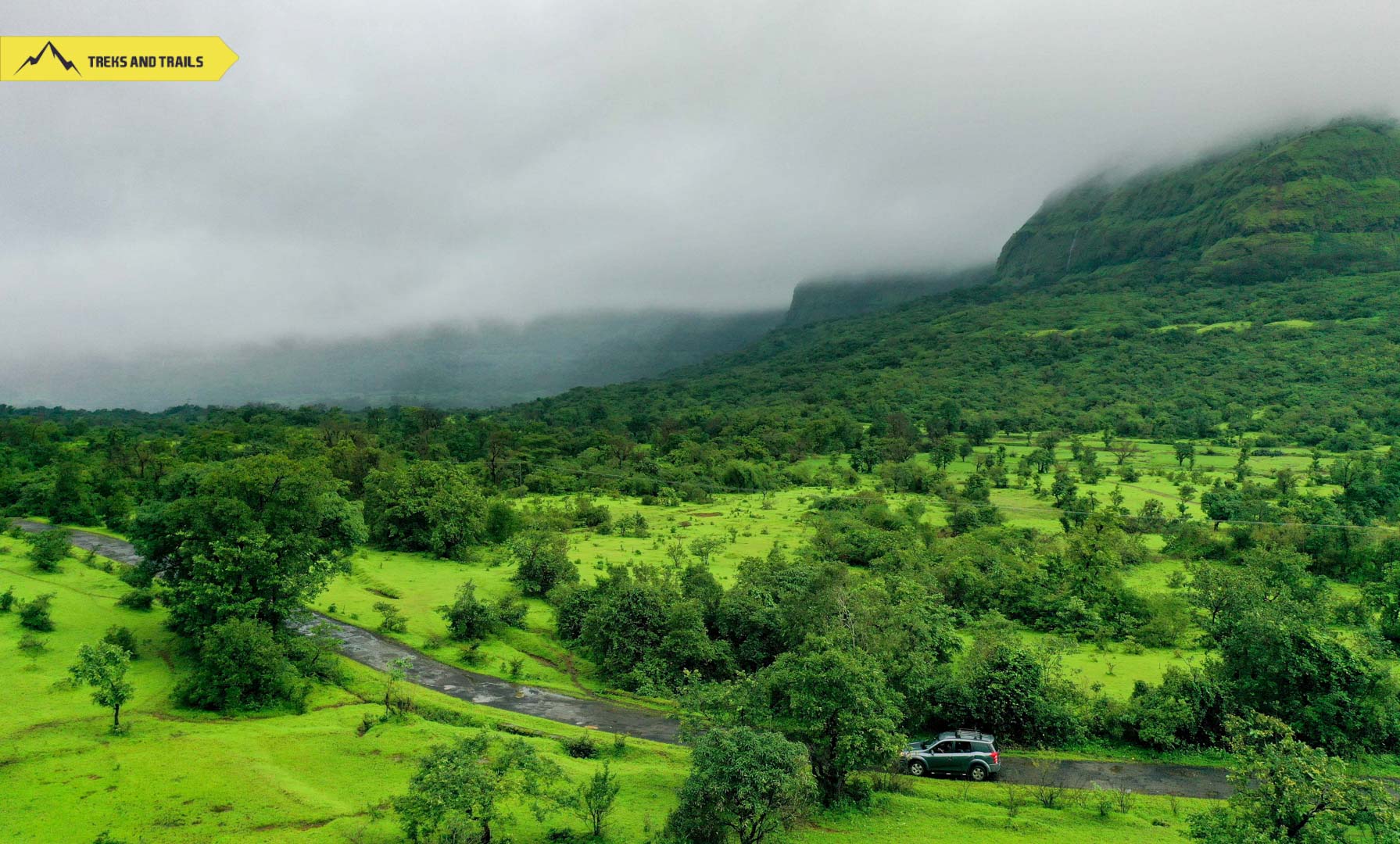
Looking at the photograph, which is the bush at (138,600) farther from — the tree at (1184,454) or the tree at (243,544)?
the tree at (1184,454)

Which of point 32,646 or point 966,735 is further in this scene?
point 32,646

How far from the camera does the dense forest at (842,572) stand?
744 inches

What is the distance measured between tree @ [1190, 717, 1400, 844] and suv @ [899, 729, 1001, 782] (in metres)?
7.70

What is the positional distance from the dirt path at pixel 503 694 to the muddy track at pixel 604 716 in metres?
0.03

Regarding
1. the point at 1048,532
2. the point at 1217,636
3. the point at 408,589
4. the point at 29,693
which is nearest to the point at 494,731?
the point at 29,693

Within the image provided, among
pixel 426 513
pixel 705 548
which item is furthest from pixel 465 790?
pixel 426 513

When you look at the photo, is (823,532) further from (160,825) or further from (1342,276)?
(1342,276)

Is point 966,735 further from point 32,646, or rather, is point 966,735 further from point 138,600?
point 138,600

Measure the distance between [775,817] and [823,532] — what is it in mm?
33432

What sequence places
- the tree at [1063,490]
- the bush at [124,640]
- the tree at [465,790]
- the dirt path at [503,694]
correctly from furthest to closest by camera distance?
the tree at [1063,490]
the bush at [124,640]
the dirt path at [503,694]
the tree at [465,790]

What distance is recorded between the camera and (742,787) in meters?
15.3

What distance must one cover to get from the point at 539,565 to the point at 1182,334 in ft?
419

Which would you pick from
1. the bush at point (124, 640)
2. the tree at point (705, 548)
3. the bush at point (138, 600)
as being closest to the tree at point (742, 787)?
the bush at point (124, 640)

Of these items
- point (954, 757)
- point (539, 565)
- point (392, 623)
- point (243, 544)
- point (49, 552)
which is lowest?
point (954, 757)
